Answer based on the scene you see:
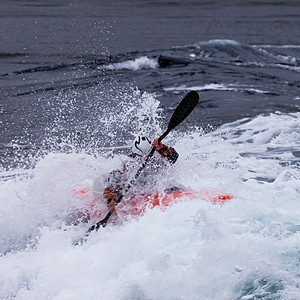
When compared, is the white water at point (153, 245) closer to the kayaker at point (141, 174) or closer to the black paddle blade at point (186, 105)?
the kayaker at point (141, 174)

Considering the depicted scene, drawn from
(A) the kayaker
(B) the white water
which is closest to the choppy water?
(B) the white water

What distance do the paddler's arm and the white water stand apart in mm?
337

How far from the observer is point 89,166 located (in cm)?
705

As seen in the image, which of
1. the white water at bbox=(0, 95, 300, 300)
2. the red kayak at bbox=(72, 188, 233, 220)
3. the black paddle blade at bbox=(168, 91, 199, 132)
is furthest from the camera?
the black paddle blade at bbox=(168, 91, 199, 132)

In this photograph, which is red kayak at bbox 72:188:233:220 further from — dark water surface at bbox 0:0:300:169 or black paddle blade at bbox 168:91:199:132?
dark water surface at bbox 0:0:300:169

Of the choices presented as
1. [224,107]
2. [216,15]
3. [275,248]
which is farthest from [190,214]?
[216,15]

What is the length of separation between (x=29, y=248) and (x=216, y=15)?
89.7 feet

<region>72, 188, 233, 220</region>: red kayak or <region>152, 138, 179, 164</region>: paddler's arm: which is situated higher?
<region>152, 138, 179, 164</region>: paddler's arm

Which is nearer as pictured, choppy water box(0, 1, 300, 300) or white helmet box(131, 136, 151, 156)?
choppy water box(0, 1, 300, 300)

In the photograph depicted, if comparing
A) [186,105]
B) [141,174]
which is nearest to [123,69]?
[186,105]

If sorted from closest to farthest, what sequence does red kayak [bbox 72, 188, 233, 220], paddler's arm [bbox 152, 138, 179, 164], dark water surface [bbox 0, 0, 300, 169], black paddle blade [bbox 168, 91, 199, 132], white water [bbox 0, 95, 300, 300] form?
white water [bbox 0, 95, 300, 300] → paddler's arm [bbox 152, 138, 179, 164] → red kayak [bbox 72, 188, 233, 220] → black paddle blade [bbox 168, 91, 199, 132] → dark water surface [bbox 0, 0, 300, 169]

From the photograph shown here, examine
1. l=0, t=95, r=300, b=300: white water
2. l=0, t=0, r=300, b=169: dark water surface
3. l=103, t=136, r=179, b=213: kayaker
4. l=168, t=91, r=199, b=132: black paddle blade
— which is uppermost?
l=168, t=91, r=199, b=132: black paddle blade

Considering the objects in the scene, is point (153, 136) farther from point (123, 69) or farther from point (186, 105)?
point (123, 69)

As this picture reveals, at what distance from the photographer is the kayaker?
621 cm
